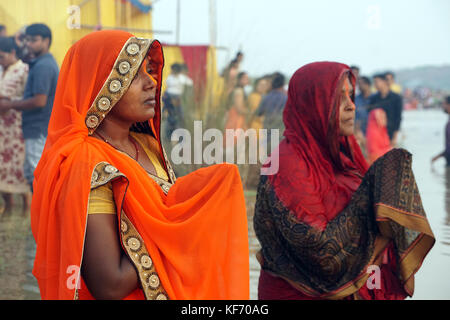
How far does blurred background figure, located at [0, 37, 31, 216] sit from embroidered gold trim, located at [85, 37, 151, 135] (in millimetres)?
4655

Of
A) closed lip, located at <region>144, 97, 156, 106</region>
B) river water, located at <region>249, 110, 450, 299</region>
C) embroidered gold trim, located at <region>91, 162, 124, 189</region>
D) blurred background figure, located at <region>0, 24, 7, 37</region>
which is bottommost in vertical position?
river water, located at <region>249, 110, 450, 299</region>

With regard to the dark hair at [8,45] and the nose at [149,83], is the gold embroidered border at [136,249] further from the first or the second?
the dark hair at [8,45]

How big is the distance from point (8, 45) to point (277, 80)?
118 inches

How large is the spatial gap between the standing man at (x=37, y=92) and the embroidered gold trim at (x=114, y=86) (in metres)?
3.68

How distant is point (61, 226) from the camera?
1734 millimetres

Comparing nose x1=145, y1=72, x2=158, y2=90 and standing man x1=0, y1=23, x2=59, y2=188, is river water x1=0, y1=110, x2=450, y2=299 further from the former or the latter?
nose x1=145, y1=72, x2=158, y2=90

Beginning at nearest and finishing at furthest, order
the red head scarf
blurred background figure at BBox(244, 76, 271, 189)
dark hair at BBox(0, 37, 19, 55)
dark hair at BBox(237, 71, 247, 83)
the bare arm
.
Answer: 1. the bare arm
2. the red head scarf
3. dark hair at BBox(0, 37, 19, 55)
4. dark hair at BBox(237, 71, 247, 83)
5. blurred background figure at BBox(244, 76, 271, 189)

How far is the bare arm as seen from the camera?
1720 millimetres

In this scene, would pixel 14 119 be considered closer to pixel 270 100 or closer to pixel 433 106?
pixel 270 100

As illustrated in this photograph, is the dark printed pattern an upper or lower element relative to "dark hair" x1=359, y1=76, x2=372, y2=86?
lower

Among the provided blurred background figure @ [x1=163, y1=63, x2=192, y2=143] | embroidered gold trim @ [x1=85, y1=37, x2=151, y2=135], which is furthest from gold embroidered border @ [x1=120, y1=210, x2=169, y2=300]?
blurred background figure @ [x1=163, y1=63, x2=192, y2=143]

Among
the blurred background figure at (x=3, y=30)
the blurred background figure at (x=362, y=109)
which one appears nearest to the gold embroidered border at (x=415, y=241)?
the blurred background figure at (x=3, y=30)

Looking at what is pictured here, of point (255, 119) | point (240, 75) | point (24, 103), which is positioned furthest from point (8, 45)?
point (255, 119)
